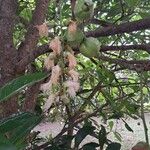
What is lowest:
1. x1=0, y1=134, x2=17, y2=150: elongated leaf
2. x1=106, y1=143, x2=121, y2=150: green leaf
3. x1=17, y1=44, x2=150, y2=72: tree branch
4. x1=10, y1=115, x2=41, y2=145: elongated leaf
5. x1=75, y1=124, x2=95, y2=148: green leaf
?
x1=106, y1=143, x2=121, y2=150: green leaf

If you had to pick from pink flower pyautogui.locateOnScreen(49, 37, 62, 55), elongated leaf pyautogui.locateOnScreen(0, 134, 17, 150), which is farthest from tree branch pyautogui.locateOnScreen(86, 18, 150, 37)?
elongated leaf pyautogui.locateOnScreen(0, 134, 17, 150)

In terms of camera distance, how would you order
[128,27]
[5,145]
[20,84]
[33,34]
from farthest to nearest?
[33,34], [128,27], [20,84], [5,145]

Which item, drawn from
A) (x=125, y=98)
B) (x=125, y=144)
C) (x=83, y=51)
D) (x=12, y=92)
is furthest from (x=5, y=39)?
(x=125, y=144)

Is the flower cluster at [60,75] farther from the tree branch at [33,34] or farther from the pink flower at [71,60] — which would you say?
the tree branch at [33,34]

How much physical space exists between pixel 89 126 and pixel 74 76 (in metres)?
0.79

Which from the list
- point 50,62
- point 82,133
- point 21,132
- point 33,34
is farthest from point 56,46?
point 82,133

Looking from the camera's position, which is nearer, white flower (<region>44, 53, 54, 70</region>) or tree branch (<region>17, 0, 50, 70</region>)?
white flower (<region>44, 53, 54, 70</region>)

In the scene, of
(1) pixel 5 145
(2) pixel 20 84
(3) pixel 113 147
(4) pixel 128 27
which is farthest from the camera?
(3) pixel 113 147

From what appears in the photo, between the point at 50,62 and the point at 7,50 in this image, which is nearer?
the point at 50,62

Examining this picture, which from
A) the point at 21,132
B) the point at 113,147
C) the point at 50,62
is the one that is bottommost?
the point at 113,147

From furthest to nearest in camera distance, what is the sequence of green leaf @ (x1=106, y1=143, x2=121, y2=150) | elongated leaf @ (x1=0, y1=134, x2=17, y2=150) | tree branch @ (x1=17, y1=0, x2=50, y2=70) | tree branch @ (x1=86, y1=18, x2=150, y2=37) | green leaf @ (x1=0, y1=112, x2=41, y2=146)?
green leaf @ (x1=106, y1=143, x2=121, y2=150) < tree branch @ (x1=17, y1=0, x2=50, y2=70) < tree branch @ (x1=86, y1=18, x2=150, y2=37) < green leaf @ (x1=0, y1=112, x2=41, y2=146) < elongated leaf @ (x1=0, y1=134, x2=17, y2=150)

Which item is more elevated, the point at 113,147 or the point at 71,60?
the point at 71,60

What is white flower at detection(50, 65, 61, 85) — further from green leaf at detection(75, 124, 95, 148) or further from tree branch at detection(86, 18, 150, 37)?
green leaf at detection(75, 124, 95, 148)

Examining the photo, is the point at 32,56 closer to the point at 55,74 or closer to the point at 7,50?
the point at 7,50
